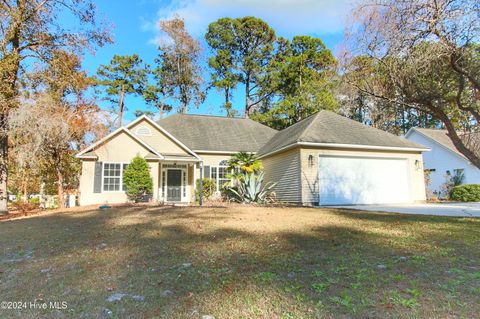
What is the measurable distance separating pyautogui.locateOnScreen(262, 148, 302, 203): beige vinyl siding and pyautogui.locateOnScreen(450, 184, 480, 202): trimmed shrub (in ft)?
34.3

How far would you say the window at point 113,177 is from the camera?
14.9 meters

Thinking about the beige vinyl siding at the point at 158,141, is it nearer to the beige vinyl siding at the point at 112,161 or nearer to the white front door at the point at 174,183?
the white front door at the point at 174,183

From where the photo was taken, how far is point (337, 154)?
13984 mm

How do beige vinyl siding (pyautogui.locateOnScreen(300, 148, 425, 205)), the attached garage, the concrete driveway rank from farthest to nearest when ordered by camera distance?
the attached garage < beige vinyl siding (pyautogui.locateOnScreen(300, 148, 425, 205)) < the concrete driveway

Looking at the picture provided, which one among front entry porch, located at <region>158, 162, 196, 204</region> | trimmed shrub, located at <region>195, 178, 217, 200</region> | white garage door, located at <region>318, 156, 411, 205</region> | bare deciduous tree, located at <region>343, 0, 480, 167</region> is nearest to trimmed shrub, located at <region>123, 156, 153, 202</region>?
front entry porch, located at <region>158, 162, 196, 204</region>

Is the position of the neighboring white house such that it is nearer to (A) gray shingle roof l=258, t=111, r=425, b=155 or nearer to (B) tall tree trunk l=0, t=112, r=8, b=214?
(A) gray shingle roof l=258, t=111, r=425, b=155

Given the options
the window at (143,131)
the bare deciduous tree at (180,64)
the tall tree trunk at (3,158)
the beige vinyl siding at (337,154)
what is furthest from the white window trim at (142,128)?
the bare deciduous tree at (180,64)

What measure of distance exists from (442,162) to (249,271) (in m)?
23.0

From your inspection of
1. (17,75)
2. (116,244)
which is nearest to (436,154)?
(116,244)

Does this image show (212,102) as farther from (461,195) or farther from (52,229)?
(52,229)

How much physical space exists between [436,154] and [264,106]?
16166 mm

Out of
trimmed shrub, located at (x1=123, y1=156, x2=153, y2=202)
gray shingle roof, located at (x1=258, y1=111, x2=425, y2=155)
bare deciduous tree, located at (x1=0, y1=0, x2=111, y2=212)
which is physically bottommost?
trimmed shrub, located at (x1=123, y1=156, x2=153, y2=202)

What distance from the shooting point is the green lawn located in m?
2.92

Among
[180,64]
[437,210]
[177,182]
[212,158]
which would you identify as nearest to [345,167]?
[437,210]
